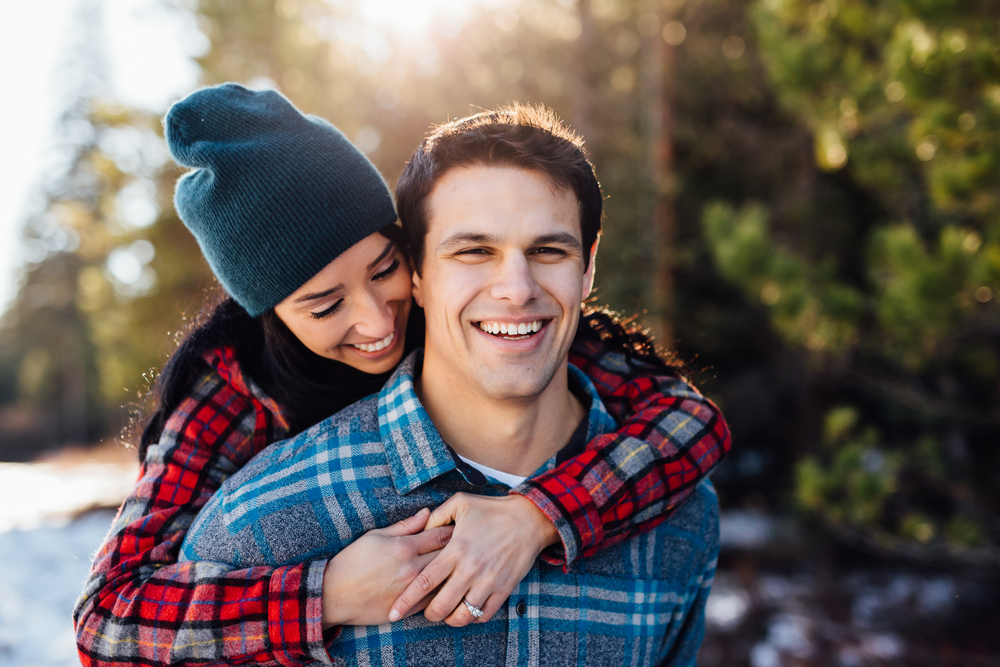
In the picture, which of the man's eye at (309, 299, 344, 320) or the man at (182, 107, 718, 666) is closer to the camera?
the man at (182, 107, 718, 666)

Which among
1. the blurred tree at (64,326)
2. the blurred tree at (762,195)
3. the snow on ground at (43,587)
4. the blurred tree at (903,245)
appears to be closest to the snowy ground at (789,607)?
the snow on ground at (43,587)

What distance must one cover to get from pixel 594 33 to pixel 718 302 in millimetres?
3811

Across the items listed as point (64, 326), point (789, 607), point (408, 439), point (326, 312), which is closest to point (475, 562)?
point (408, 439)

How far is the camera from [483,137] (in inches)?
69.9

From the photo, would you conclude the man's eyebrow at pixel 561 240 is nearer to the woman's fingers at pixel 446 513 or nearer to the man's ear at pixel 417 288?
the man's ear at pixel 417 288

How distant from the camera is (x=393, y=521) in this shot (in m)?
1.61

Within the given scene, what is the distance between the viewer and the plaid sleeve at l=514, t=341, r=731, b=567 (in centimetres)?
157

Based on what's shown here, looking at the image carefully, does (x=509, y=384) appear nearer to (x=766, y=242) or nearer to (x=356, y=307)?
(x=356, y=307)

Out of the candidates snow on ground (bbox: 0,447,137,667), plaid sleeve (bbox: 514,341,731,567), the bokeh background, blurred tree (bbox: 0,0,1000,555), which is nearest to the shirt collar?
plaid sleeve (bbox: 514,341,731,567)

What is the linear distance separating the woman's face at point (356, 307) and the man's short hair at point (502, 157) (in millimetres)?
162

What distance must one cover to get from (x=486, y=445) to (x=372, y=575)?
524 mm

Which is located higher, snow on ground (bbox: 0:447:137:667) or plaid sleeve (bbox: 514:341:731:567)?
plaid sleeve (bbox: 514:341:731:567)

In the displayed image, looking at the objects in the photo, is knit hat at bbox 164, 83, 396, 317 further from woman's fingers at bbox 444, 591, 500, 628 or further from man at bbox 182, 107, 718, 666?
woman's fingers at bbox 444, 591, 500, 628

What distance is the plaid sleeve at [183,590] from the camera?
1.41m
